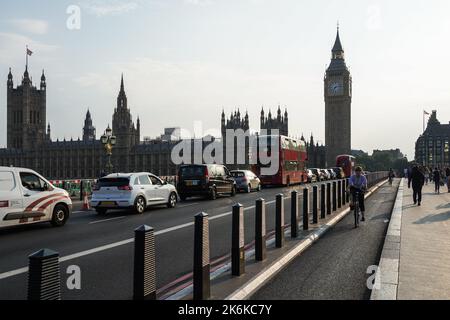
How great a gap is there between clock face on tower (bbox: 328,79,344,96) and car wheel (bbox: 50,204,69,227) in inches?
4942

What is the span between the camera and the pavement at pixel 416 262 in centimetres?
563

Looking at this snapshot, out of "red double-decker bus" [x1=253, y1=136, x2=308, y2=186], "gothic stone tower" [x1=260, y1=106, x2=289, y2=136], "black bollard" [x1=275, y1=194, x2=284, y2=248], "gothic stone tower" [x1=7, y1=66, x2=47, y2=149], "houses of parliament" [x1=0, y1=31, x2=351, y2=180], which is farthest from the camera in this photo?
"gothic stone tower" [x1=7, y1=66, x2=47, y2=149]

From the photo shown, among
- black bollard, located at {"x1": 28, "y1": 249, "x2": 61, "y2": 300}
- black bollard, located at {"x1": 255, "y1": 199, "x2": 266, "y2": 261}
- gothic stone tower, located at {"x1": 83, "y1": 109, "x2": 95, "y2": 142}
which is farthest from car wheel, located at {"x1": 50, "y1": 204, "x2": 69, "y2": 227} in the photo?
gothic stone tower, located at {"x1": 83, "y1": 109, "x2": 95, "y2": 142}

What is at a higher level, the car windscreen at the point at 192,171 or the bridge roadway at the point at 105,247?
the car windscreen at the point at 192,171

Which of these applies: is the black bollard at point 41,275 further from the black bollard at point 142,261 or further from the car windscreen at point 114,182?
the car windscreen at point 114,182

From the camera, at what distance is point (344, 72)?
449ft

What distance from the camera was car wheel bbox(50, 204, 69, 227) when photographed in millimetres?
12445

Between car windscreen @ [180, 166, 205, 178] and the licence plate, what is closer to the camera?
the licence plate

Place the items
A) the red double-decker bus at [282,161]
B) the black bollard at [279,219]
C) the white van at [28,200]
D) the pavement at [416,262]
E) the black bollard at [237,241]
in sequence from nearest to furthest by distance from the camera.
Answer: the pavement at [416,262], the black bollard at [237,241], the black bollard at [279,219], the white van at [28,200], the red double-decker bus at [282,161]

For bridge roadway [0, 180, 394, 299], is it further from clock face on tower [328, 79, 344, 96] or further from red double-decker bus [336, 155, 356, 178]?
clock face on tower [328, 79, 344, 96]

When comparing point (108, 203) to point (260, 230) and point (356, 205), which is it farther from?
point (260, 230)

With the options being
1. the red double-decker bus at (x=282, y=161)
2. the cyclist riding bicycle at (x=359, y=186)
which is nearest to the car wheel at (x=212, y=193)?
the cyclist riding bicycle at (x=359, y=186)

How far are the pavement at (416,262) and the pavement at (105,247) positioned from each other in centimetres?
302

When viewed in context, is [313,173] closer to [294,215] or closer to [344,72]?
[294,215]
